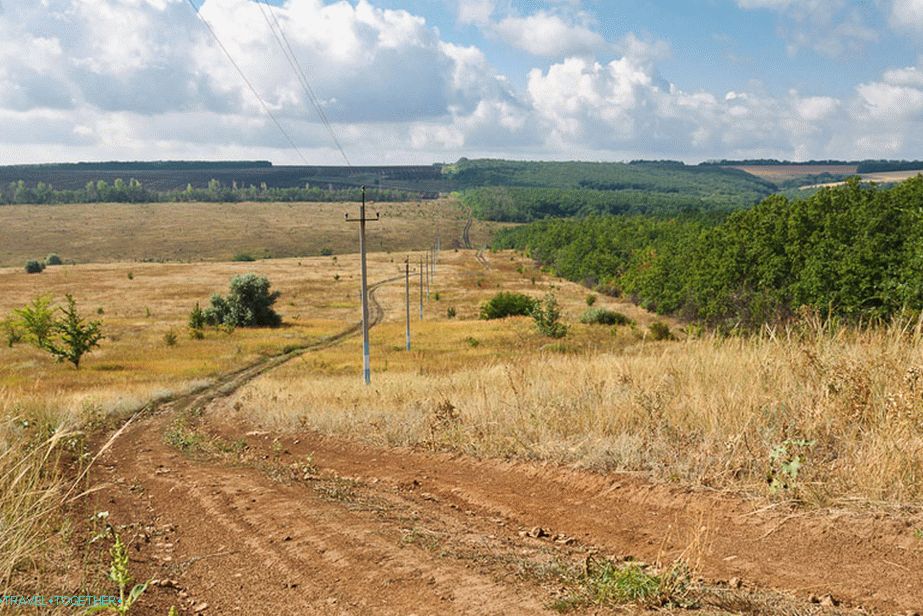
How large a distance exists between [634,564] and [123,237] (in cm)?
20988

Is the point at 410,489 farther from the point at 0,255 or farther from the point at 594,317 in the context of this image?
the point at 0,255

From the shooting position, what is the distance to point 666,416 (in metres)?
7.98

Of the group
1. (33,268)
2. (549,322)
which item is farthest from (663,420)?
(33,268)

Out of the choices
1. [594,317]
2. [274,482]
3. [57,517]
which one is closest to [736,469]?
[274,482]

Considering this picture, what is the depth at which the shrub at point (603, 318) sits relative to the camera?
70.7m

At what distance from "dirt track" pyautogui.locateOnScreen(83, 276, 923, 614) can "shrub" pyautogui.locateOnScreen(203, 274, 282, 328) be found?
214ft

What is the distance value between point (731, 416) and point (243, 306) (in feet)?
231

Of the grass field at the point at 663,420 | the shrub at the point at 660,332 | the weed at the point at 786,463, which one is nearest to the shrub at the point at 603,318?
the shrub at the point at 660,332

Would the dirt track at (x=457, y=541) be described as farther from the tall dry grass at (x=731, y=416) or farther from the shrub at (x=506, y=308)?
the shrub at (x=506, y=308)

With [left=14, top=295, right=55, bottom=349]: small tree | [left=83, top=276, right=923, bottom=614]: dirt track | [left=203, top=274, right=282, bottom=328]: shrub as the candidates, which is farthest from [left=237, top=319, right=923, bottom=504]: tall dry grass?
[left=203, top=274, right=282, bottom=328]: shrub

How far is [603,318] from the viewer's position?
235 feet

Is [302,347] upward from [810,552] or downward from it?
downward

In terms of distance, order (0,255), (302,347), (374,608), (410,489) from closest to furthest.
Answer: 1. (374,608)
2. (410,489)
3. (302,347)
4. (0,255)

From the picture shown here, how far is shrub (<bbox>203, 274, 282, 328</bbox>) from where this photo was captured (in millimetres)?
72000
